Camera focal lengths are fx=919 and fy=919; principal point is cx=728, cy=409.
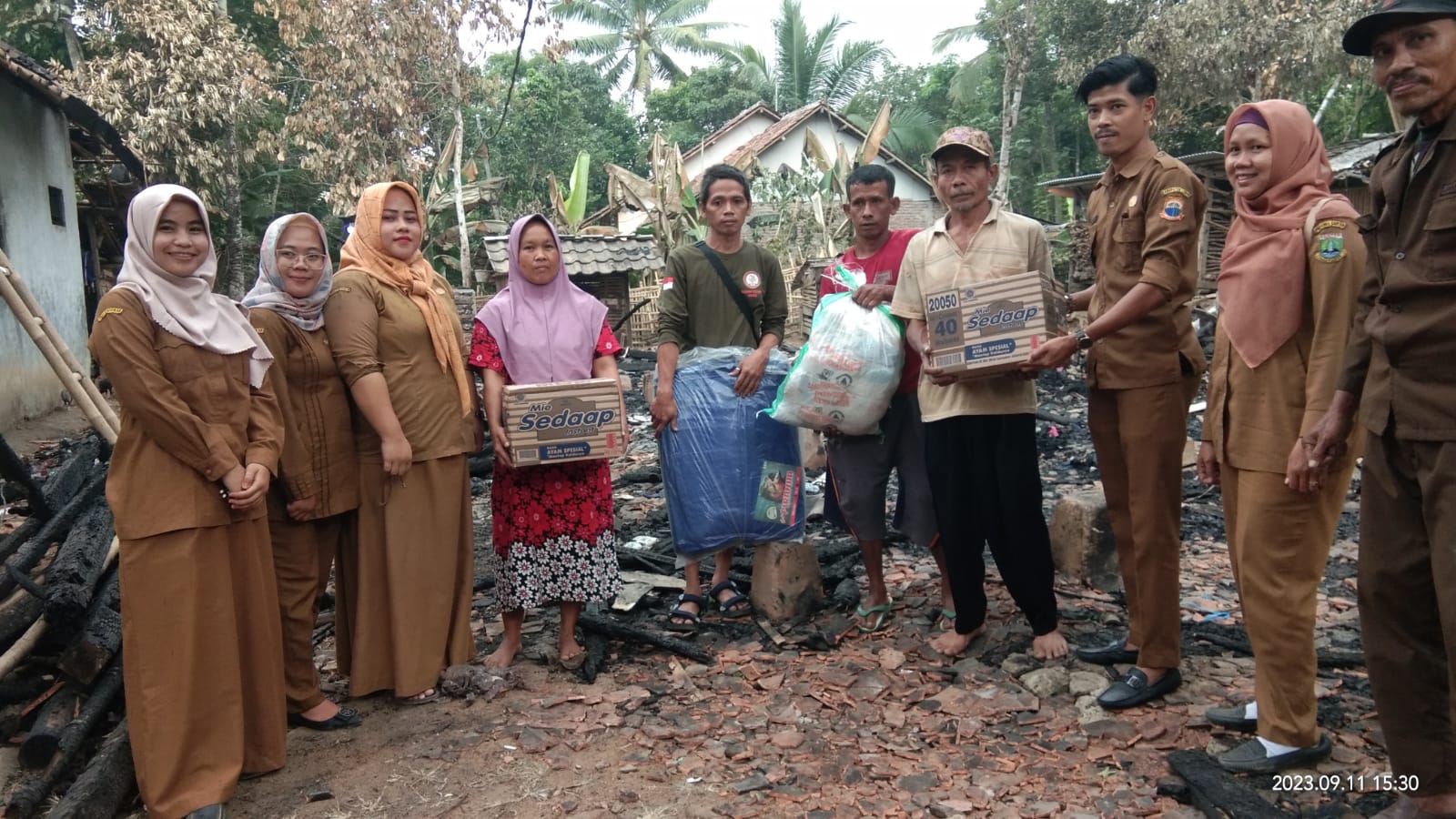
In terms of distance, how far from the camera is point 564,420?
377cm

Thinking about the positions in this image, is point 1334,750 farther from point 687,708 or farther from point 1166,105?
point 1166,105

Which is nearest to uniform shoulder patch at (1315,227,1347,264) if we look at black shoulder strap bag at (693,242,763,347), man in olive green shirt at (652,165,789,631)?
man in olive green shirt at (652,165,789,631)

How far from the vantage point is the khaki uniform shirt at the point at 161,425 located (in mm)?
2785

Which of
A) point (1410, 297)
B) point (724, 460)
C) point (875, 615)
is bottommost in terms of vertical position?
point (875, 615)

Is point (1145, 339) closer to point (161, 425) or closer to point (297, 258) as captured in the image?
point (297, 258)

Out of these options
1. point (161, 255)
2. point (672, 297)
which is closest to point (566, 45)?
point (672, 297)

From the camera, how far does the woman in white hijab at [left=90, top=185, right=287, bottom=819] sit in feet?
9.30

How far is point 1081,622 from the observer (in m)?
4.34

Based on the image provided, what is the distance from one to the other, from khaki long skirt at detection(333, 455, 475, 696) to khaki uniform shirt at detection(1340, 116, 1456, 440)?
3190mm

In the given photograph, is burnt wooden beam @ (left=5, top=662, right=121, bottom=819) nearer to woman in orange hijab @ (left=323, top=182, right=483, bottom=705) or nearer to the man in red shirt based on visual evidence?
woman in orange hijab @ (left=323, top=182, right=483, bottom=705)

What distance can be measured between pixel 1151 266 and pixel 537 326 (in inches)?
95.7

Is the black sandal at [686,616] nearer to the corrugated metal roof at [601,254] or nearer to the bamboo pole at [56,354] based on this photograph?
the bamboo pole at [56,354]

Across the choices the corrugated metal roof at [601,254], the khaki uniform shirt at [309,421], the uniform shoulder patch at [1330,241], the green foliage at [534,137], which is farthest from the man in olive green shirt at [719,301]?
the green foliage at [534,137]

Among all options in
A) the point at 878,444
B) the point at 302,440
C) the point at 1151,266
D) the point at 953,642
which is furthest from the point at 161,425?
the point at 1151,266
